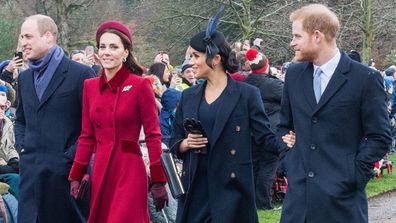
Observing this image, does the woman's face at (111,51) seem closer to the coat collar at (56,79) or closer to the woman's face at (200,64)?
the coat collar at (56,79)

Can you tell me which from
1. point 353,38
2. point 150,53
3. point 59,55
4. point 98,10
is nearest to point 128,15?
point 98,10

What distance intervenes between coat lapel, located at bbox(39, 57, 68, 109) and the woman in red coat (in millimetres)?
411

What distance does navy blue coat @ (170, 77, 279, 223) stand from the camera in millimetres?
6051

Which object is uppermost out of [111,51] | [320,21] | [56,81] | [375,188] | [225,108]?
[320,21]

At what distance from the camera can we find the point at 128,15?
33.1 m

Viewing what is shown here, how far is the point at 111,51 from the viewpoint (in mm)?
6293

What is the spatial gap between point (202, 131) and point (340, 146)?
1164 mm

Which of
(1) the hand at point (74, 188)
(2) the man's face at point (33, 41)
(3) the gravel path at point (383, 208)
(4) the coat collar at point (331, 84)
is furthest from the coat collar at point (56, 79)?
(3) the gravel path at point (383, 208)

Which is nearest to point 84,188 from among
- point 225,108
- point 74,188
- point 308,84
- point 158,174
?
point 74,188

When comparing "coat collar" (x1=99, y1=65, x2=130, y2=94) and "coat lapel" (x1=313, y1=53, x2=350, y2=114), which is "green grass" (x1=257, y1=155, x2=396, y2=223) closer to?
"coat collar" (x1=99, y1=65, x2=130, y2=94)

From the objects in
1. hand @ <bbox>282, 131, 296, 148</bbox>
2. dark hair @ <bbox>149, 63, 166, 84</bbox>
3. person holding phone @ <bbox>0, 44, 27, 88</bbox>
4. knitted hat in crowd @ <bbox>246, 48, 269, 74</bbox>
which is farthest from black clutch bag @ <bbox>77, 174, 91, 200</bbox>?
dark hair @ <bbox>149, 63, 166, 84</bbox>

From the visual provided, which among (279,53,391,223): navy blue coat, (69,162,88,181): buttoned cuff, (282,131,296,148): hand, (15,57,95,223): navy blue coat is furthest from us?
(15,57,95,223): navy blue coat

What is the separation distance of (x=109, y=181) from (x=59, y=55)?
4.04ft

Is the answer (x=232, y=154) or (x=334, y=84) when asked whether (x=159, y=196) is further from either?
(x=334, y=84)
